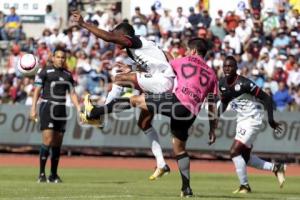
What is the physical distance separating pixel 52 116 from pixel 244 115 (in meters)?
3.67

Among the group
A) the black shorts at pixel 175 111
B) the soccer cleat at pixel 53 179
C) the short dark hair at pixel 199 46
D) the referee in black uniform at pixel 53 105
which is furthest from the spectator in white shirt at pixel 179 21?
the black shorts at pixel 175 111

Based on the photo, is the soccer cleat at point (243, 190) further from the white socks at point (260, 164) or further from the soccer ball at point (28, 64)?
the soccer ball at point (28, 64)

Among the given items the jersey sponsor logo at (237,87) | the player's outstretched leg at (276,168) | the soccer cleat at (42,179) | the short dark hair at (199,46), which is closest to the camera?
the short dark hair at (199,46)

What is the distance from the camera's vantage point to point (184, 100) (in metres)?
14.1

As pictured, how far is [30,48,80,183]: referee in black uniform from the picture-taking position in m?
18.1

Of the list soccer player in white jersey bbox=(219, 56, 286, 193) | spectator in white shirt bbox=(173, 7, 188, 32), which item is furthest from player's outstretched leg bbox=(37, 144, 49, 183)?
spectator in white shirt bbox=(173, 7, 188, 32)

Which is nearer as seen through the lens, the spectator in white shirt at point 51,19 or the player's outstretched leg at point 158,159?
the player's outstretched leg at point 158,159

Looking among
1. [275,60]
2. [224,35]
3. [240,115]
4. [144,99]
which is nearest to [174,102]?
[144,99]

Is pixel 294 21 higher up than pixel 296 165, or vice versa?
pixel 294 21

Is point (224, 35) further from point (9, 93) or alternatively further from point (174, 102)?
point (174, 102)

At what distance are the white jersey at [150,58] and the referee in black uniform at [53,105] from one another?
118 inches

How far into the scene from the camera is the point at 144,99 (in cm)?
1408

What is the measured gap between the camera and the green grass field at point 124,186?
47.1ft

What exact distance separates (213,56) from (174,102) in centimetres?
1523
